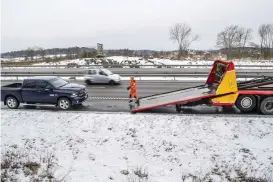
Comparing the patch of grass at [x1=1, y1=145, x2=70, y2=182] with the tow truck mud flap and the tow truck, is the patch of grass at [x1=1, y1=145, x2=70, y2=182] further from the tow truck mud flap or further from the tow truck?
the tow truck

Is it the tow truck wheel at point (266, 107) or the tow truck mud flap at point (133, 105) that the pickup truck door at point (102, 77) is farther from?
the tow truck wheel at point (266, 107)

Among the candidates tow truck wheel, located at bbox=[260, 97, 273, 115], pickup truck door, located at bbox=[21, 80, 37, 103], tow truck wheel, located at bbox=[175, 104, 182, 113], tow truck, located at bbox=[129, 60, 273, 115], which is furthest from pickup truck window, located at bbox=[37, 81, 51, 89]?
tow truck wheel, located at bbox=[260, 97, 273, 115]

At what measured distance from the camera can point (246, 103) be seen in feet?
37.1

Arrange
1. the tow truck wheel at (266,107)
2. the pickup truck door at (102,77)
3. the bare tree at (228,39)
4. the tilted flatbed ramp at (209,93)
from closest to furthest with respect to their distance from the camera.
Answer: the tilted flatbed ramp at (209,93) < the tow truck wheel at (266,107) < the pickup truck door at (102,77) < the bare tree at (228,39)

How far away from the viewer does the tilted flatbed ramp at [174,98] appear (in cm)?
1145

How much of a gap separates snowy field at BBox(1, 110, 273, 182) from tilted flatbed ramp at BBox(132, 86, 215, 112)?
22.0 inches

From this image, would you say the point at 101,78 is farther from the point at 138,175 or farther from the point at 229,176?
the point at 229,176

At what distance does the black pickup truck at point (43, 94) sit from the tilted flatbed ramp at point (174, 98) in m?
3.28

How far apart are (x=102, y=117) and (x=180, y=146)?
386 centimetres

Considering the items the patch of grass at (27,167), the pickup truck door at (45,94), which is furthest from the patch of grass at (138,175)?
the pickup truck door at (45,94)

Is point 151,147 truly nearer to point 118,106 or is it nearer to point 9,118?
point 118,106

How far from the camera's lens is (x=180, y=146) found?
30.1ft

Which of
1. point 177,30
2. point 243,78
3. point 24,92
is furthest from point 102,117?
point 177,30

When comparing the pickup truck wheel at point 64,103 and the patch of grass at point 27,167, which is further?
the pickup truck wheel at point 64,103
